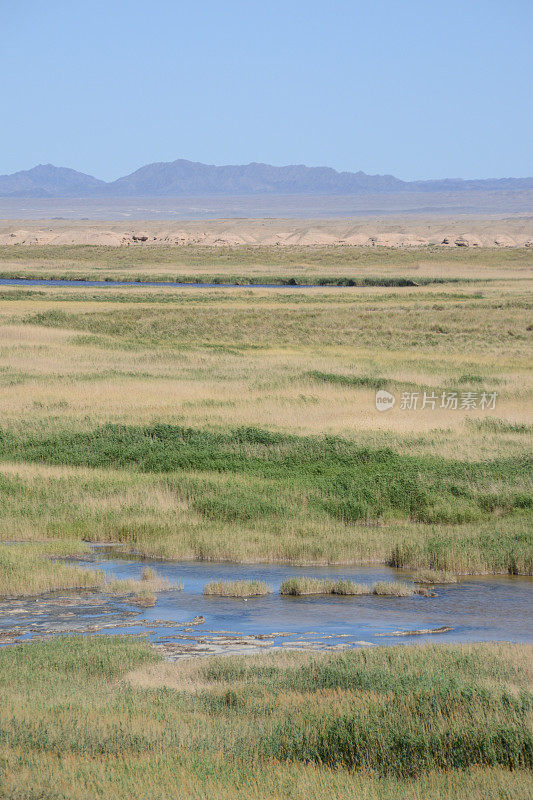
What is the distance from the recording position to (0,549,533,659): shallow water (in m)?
12.3

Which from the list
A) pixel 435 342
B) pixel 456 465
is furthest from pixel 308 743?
pixel 435 342

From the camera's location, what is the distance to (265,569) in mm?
16281

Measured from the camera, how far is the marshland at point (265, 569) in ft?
26.3

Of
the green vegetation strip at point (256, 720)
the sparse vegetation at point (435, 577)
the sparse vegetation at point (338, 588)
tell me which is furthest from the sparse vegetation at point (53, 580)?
the sparse vegetation at point (435, 577)

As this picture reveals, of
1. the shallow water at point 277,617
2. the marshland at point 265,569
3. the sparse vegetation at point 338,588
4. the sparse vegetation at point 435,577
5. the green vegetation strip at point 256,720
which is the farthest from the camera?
the sparse vegetation at point 435,577

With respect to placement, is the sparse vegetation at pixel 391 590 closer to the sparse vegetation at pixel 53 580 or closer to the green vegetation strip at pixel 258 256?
the sparse vegetation at pixel 53 580

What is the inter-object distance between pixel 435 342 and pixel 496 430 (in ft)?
73.8

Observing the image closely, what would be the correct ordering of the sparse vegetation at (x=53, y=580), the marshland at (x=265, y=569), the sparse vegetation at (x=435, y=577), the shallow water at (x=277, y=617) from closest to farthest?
the marshland at (x=265, y=569)
the shallow water at (x=277, y=617)
the sparse vegetation at (x=53, y=580)
the sparse vegetation at (x=435, y=577)

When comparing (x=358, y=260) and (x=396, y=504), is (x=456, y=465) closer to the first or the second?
(x=396, y=504)

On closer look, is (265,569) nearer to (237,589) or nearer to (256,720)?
(237,589)

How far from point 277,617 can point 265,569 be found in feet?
9.11

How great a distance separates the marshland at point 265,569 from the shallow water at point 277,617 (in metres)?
0.06

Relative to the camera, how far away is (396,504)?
19.6 m

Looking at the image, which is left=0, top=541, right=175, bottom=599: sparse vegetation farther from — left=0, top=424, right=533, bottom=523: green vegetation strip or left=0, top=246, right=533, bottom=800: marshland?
left=0, top=424, right=533, bottom=523: green vegetation strip
